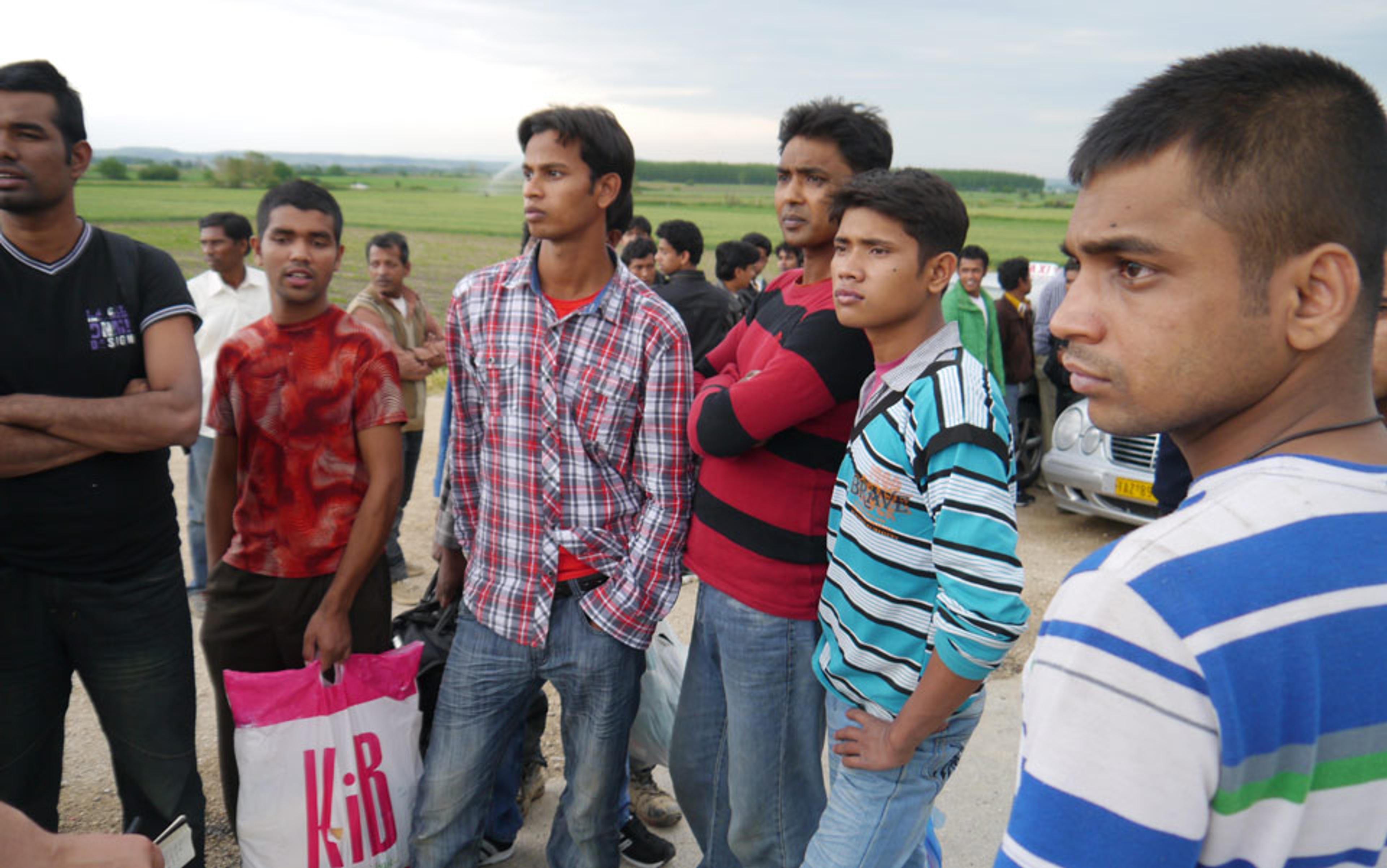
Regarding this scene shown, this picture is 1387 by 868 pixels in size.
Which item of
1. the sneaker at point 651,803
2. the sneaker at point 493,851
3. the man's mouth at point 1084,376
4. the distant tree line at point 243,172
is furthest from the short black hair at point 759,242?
the distant tree line at point 243,172

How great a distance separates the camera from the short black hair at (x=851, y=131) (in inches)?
100.0

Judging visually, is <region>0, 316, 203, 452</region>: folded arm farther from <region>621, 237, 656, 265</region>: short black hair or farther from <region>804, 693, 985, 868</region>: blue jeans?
<region>621, 237, 656, 265</region>: short black hair

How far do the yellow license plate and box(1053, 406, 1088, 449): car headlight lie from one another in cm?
57

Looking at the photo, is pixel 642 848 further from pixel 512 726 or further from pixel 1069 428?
pixel 1069 428

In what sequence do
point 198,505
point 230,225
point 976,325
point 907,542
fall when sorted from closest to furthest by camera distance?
point 907,542 < point 198,505 < point 230,225 < point 976,325

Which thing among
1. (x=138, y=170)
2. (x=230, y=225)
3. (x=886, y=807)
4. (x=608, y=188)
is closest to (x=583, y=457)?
(x=608, y=188)

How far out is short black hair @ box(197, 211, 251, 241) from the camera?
5422mm

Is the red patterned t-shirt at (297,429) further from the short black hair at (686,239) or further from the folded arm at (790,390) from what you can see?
the short black hair at (686,239)

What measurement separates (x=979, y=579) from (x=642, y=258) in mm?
6396

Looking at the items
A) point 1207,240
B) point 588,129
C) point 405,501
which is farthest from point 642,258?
point 1207,240

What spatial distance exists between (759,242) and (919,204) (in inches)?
346

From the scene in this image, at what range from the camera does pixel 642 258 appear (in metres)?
7.83

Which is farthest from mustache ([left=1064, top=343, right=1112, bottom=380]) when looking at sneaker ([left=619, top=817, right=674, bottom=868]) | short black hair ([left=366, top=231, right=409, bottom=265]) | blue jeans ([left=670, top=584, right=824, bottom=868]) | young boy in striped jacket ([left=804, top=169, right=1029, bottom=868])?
short black hair ([left=366, top=231, right=409, bottom=265])

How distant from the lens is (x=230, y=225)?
546 centimetres
